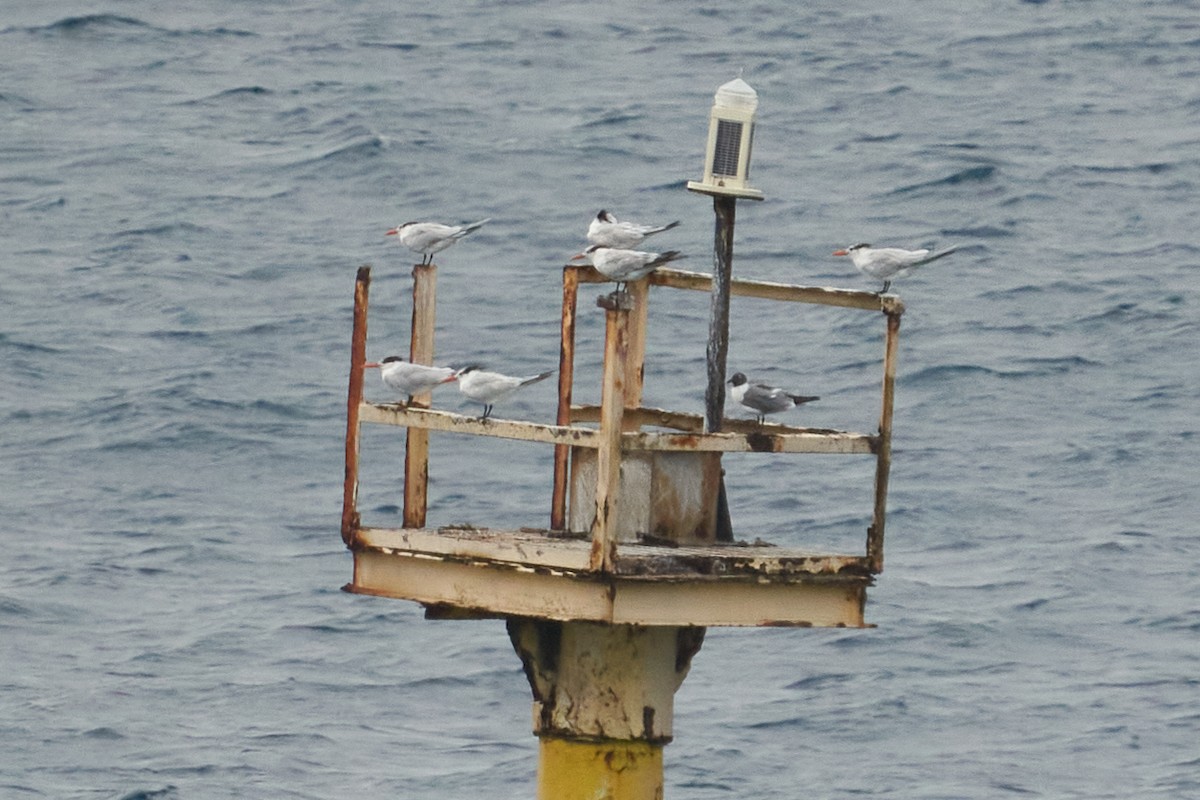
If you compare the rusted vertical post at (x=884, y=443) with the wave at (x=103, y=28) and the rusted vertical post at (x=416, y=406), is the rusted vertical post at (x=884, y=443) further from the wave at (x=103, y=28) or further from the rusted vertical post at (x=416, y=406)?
the wave at (x=103, y=28)

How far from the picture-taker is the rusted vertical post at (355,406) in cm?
1030

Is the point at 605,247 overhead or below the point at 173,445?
overhead

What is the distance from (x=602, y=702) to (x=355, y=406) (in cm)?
144

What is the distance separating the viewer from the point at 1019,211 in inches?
1457

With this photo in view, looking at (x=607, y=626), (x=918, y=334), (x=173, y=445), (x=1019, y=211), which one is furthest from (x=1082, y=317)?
(x=607, y=626)

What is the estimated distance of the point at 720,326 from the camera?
10570 mm

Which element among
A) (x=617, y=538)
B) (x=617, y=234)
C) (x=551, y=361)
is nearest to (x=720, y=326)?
(x=617, y=538)

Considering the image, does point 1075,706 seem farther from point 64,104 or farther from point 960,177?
point 64,104

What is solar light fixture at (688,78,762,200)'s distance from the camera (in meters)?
10.1

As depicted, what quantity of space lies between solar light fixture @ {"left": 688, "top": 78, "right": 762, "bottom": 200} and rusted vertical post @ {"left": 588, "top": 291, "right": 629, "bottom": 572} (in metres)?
0.82

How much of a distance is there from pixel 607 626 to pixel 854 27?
40.5 metres

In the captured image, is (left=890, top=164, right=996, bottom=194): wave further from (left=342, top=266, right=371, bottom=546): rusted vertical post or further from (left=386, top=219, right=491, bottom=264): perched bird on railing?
(left=342, top=266, right=371, bottom=546): rusted vertical post

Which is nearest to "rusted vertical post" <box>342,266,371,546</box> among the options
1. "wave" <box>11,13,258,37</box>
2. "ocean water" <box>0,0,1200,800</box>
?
"ocean water" <box>0,0,1200,800</box>

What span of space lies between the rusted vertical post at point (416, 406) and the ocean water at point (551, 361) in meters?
10.0
